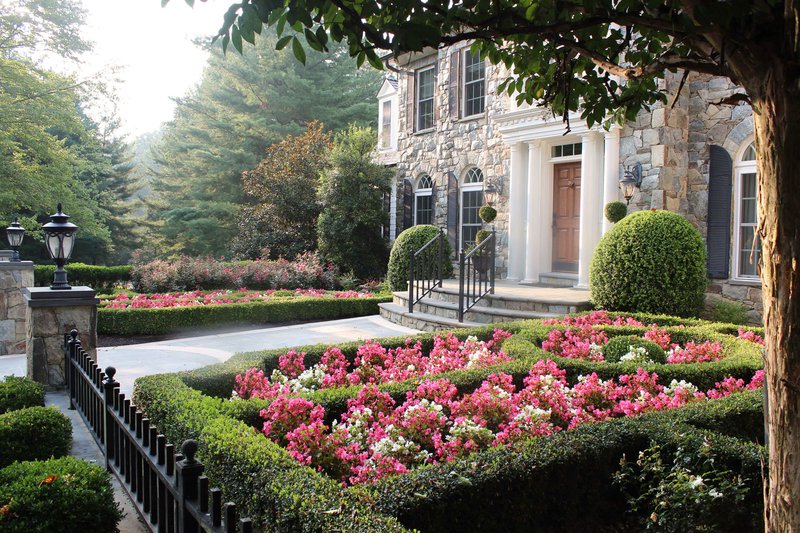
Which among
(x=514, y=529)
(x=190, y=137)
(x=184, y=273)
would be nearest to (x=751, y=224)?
(x=514, y=529)

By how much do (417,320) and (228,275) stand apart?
6099 millimetres

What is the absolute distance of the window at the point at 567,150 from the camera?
11.5m

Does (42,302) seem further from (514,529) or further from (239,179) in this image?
(239,179)

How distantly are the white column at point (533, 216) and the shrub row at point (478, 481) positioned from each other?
8149 millimetres

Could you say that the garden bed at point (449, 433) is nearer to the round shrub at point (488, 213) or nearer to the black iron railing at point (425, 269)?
the black iron railing at point (425, 269)

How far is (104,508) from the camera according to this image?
9.07 ft

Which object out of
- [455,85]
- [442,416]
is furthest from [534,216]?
[442,416]

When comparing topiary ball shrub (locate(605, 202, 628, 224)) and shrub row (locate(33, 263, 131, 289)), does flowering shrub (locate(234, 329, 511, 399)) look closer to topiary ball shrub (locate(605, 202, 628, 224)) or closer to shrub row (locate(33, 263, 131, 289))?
topiary ball shrub (locate(605, 202, 628, 224))

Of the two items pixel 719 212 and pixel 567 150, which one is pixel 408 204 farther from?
pixel 719 212

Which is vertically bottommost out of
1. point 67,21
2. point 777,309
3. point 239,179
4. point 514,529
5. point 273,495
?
point 514,529

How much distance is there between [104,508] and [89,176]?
26292 millimetres

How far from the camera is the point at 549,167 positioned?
1190 centimetres

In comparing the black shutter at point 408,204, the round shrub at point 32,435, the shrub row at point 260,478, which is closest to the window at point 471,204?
the black shutter at point 408,204

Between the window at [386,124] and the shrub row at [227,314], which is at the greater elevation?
the window at [386,124]
